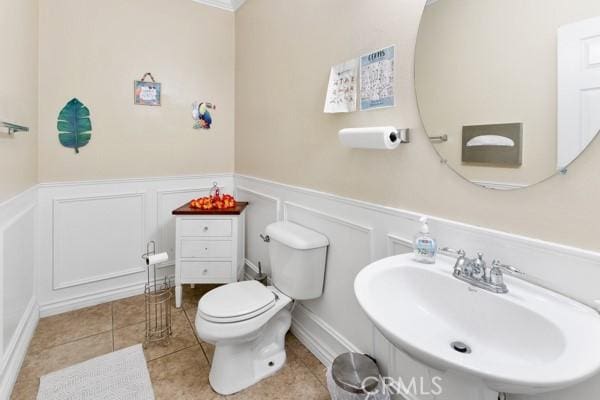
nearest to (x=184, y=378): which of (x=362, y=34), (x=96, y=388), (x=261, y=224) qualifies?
(x=96, y=388)

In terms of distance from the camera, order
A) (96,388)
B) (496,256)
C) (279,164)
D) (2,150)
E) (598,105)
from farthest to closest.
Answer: (279,164), (96,388), (2,150), (496,256), (598,105)

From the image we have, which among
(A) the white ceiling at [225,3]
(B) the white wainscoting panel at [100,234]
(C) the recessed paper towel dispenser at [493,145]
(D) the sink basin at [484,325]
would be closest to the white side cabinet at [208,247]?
(B) the white wainscoting panel at [100,234]

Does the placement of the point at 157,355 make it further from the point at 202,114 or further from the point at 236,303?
the point at 202,114

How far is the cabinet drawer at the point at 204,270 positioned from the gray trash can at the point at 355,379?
116 centimetres

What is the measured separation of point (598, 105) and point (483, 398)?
0.83 m

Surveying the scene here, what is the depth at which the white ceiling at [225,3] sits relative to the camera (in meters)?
2.75

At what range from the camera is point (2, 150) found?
1.50 m

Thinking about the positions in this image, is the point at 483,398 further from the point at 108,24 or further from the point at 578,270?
the point at 108,24

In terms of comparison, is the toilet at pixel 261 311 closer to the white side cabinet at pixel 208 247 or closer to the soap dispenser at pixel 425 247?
the white side cabinet at pixel 208 247

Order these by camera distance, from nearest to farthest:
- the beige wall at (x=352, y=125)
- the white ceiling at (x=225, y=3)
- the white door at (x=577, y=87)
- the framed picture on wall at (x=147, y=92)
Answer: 1. the white door at (x=577, y=87)
2. the beige wall at (x=352, y=125)
3. the framed picture on wall at (x=147, y=92)
4. the white ceiling at (x=225, y=3)

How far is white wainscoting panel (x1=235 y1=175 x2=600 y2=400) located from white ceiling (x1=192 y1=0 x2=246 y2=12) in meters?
1.60

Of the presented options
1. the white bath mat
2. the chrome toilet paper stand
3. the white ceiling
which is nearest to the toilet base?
the white bath mat

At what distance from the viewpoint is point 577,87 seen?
0.87m

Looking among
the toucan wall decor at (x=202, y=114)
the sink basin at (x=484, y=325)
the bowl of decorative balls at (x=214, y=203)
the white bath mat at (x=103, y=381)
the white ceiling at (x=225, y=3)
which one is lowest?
the white bath mat at (x=103, y=381)
